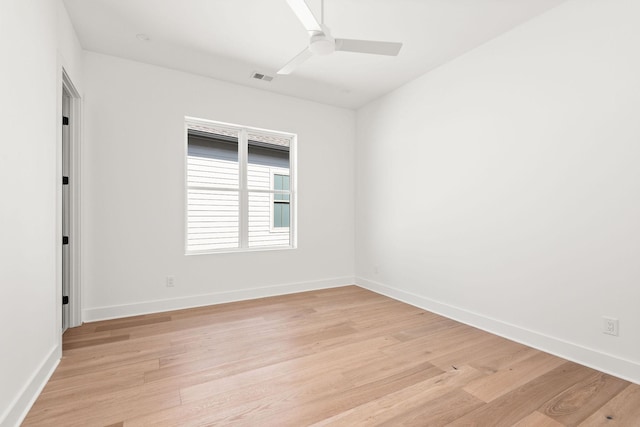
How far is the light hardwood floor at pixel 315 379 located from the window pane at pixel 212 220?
1.09 m

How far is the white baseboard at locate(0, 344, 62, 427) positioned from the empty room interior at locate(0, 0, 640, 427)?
0.02m

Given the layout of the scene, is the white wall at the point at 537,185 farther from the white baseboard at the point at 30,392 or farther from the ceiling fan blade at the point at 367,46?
the white baseboard at the point at 30,392

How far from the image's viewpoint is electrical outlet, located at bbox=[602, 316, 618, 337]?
2.19 m

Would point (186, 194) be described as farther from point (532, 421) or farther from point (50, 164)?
point (532, 421)

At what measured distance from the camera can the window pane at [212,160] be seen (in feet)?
12.9

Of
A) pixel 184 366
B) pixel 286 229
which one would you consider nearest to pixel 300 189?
pixel 286 229

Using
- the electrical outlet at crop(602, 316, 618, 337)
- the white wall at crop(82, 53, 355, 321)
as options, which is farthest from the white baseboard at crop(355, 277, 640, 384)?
the white wall at crop(82, 53, 355, 321)

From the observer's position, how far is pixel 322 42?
6.87ft

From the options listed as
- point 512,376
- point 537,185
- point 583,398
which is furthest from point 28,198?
point 537,185

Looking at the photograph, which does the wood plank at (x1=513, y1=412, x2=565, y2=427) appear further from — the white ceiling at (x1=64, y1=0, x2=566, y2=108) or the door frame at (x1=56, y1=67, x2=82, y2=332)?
the door frame at (x1=56, y1=67, x2=82, y2=332)

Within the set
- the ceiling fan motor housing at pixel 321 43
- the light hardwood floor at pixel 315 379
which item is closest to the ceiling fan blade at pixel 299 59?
the ceiling fan motor housing at pixel 321 43

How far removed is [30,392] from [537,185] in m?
3.90

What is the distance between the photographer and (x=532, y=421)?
1686 mm

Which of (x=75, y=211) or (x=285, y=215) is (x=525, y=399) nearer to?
(x=285, y=215)
